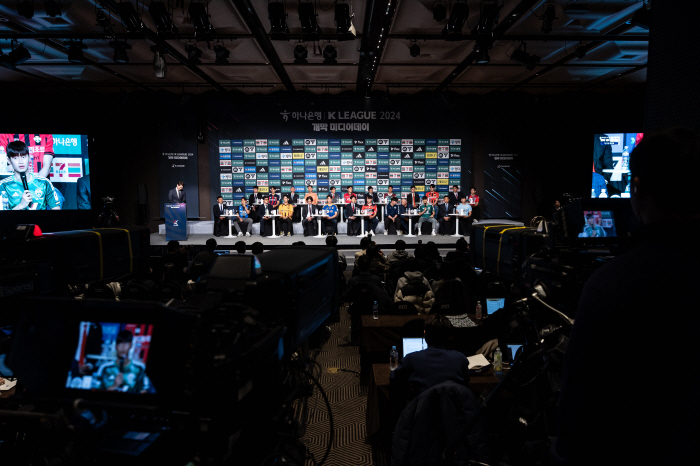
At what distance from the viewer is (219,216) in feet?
36.6

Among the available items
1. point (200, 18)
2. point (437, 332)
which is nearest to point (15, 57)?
point (200, 18)

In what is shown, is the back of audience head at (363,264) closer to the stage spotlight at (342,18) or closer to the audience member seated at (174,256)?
the audience member seated at (174,256)

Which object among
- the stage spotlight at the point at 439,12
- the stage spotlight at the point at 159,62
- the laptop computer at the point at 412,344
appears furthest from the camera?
the stage spotlight at the point at 159,62

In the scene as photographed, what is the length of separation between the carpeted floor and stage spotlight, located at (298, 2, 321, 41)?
193 inches

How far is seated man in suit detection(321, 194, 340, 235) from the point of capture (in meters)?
11.5

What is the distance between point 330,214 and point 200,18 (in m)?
6.32

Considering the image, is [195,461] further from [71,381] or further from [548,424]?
[548,424]

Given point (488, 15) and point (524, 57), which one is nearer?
point (488, 15)

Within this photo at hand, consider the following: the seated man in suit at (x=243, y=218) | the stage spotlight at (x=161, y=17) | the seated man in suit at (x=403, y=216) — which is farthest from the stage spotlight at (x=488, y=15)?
the seated man in suit at (x=243, y=218)

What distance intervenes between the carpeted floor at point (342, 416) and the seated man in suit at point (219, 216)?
7.29 m

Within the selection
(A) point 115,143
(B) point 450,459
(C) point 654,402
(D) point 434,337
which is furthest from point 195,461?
(A) point 115,143

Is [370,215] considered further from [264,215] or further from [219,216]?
[219,216]

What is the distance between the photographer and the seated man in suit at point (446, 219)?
11.7 meters

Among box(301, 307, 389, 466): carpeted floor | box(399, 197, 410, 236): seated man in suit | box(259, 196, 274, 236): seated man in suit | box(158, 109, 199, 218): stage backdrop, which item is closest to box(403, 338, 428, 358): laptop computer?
box(301, 307, 389, 466): carpeted floor
